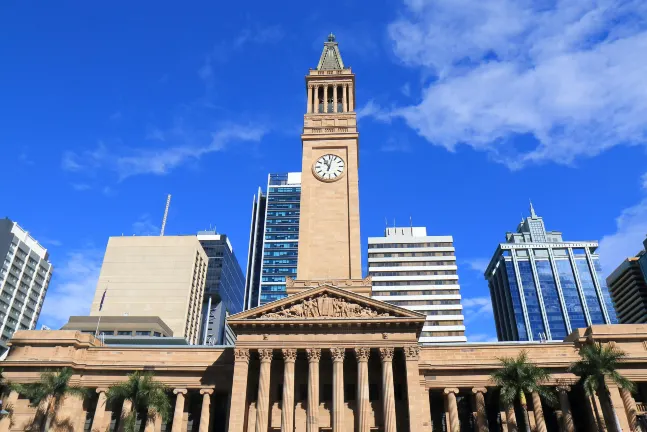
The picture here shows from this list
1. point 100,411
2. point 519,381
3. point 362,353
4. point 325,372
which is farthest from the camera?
point 100,411

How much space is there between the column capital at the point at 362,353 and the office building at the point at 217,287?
351 feet

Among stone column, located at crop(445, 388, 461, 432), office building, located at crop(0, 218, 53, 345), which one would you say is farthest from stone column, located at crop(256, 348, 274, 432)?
office building, located at crop(0, 218, 53, 345)

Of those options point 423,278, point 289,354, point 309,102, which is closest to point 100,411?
point 289,354

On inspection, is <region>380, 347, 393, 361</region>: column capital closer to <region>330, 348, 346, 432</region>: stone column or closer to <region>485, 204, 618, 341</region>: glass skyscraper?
<region>330, 348, 346, 432</region>: stone column

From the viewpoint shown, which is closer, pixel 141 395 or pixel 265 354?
pixel 141 395

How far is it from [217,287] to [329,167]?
336ft

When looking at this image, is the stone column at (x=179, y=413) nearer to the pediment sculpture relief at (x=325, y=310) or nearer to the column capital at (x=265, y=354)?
the column capital at (x=265, y=354)

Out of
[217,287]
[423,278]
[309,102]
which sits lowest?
[423,278]

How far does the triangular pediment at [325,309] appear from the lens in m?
46.3

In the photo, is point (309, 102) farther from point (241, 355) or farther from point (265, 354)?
point (241, 355)

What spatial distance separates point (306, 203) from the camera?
60.8m

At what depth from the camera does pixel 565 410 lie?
46.3 m

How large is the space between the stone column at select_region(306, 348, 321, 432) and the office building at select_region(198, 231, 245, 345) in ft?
347

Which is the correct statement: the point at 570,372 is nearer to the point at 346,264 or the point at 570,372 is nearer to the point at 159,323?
the point at 346,264
